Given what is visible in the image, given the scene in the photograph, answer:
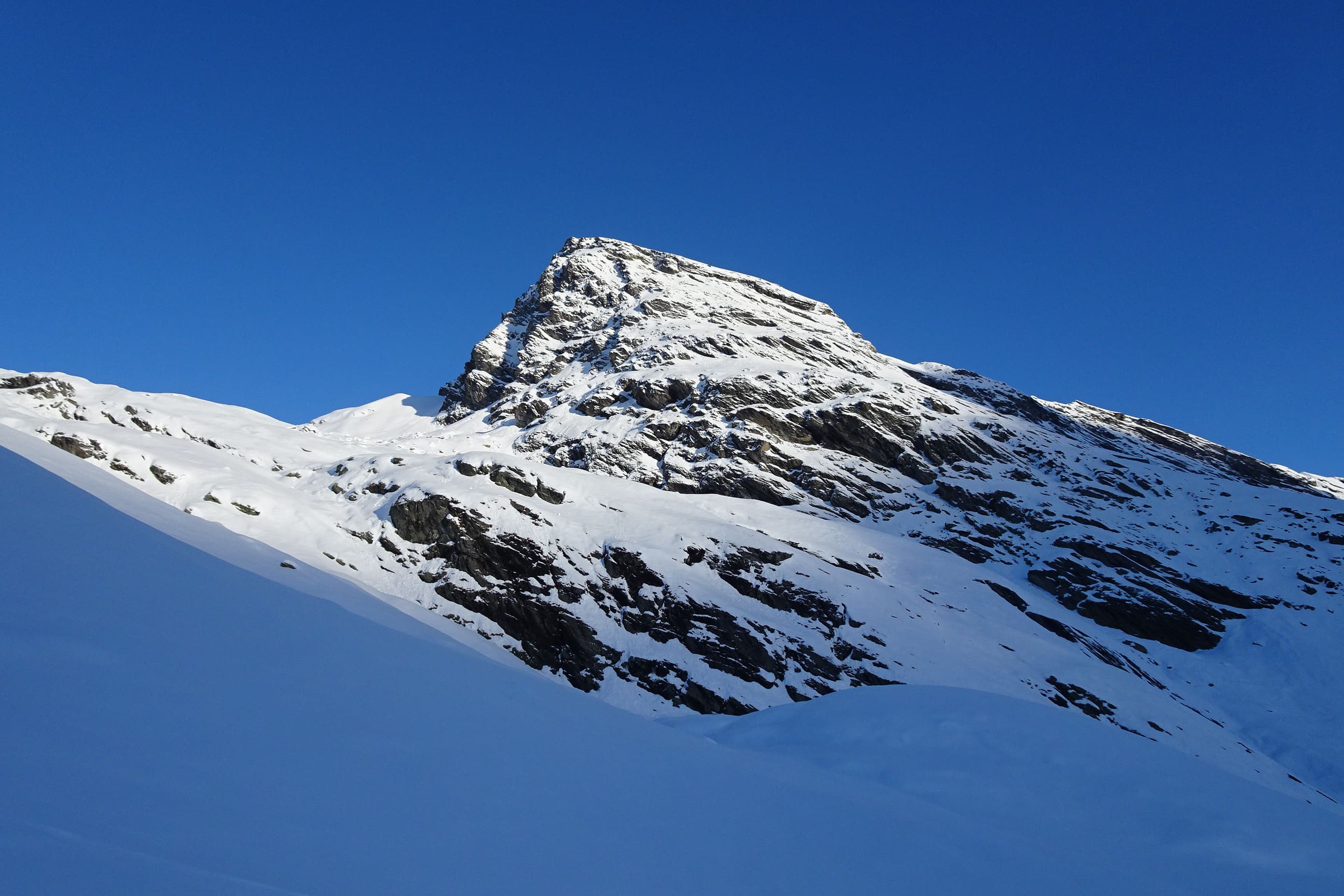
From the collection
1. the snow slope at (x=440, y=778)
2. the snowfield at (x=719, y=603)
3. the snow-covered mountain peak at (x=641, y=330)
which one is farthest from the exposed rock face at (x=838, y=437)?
the snow slope at (x=440, y=778)

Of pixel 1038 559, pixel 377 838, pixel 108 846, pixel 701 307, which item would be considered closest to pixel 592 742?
pixel 377 838

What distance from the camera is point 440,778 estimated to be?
6867mm

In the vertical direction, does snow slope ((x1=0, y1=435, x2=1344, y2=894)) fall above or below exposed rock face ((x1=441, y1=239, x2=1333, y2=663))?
below

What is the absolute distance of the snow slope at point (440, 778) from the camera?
4730 millimetres

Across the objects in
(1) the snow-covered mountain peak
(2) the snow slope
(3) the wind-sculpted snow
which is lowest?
(2) the snow slope

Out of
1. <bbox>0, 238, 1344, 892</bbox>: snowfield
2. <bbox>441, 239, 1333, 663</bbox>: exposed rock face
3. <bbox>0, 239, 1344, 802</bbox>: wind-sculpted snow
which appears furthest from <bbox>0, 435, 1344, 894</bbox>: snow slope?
<bbox>441, 239, 1333, 663</bbox>: exposed rock face

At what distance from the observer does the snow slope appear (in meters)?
4.73

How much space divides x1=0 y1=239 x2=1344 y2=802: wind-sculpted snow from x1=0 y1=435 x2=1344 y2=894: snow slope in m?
27.0

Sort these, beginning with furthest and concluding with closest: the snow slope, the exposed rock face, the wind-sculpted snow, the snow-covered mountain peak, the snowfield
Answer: the snow-covered mountain peak
the exposed rock face
the wind-sculpted snow
the snowfield
the snow slope

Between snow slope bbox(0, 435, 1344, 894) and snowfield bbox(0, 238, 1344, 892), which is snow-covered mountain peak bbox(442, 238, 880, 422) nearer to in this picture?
snowfield bbox(0, 238, 1344, 892)

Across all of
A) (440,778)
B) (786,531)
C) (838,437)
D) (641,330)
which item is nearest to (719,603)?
(786,531)

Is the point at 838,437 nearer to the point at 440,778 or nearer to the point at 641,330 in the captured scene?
the point at 641,330

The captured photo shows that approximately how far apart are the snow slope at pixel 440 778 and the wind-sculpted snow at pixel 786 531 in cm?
2701

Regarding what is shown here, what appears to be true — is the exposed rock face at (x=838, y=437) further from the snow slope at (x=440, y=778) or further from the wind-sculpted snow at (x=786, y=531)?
the snow slope at (x=440, y=778)
